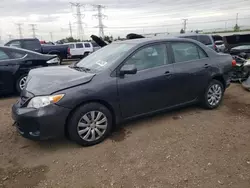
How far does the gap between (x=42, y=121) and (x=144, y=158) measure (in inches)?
58.5

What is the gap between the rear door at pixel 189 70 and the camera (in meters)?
4.21

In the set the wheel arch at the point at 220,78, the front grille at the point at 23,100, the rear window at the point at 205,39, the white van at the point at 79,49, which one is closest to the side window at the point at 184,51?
the wheel arch at the point at 220,78

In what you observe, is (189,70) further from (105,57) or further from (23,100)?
(23,100)

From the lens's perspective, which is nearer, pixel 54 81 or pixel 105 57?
pixel 54 81

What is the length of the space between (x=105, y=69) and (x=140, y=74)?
605mm

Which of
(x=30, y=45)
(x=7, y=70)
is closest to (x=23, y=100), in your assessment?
(x=7, y=70)

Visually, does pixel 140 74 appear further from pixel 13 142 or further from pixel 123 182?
pixel 13 142

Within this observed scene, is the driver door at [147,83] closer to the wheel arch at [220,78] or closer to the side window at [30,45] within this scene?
the wheel arch at [220,78]

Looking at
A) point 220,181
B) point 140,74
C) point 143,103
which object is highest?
point 140,74

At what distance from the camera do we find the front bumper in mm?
3080

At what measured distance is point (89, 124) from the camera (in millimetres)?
3379

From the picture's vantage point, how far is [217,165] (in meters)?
2.88

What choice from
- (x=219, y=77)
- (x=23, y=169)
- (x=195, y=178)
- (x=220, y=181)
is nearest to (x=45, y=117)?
(x=23, y=169)

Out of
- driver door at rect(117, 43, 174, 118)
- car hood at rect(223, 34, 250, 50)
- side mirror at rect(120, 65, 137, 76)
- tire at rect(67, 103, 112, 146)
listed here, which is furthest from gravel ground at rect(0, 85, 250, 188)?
car hood at rect(223, 34, 250, 50)
